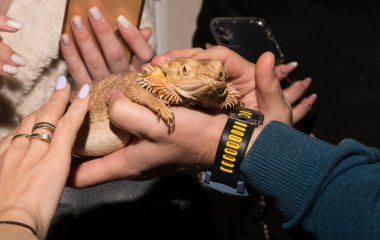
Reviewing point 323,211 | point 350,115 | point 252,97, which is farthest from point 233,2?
point 323,211

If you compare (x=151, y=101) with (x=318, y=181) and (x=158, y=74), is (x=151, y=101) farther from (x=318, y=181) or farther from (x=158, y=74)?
(x=318, y=181)

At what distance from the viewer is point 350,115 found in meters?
1.47

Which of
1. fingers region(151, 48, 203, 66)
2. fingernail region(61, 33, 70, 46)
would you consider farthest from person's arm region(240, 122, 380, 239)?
fingernail region(61, 33, 70, 46)

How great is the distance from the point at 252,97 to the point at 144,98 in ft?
1.42

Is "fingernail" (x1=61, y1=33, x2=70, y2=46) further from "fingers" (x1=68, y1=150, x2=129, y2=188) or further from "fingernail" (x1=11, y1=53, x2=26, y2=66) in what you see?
"fingers" (x1=68, y1=150, x2=129, y2=188)

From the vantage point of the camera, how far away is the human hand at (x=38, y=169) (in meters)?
0.73

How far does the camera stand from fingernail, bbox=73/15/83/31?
1213 mm

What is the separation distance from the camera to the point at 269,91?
118cm

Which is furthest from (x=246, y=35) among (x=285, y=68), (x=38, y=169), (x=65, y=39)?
(x=38, y=169)

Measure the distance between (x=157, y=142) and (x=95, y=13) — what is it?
0.47 meters

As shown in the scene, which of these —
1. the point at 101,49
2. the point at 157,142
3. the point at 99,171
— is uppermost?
the point at 101,49

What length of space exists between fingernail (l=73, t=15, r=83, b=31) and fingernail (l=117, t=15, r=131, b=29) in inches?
Answer: 4.4

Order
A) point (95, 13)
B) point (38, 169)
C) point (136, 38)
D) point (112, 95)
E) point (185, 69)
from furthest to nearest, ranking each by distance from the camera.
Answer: point (136, 38)
point (95, 13)
point (112, 95)
point (185, 69)
point (38, 169)

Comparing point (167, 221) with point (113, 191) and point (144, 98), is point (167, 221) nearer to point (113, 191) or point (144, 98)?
point (113, 191)
